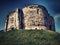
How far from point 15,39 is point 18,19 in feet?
11.8

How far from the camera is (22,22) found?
9.62 m

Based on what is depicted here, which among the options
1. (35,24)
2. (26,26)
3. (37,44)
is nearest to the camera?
(37,44)

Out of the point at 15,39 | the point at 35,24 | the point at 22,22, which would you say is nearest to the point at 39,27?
the point at 35,24

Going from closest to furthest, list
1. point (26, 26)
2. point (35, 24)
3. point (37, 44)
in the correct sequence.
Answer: point (37, 44), point (26, 26), point (35, 24)

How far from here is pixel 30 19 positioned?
9836mm

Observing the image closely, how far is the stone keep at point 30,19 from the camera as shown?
31.2 ft

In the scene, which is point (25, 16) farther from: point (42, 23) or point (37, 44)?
point (37, 44)

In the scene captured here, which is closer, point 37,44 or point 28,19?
point 37,44

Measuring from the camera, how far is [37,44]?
5910 millimetres

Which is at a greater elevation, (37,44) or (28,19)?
(28,19)

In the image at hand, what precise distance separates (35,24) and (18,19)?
2.63 feet

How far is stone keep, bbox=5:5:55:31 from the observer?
9508 mm

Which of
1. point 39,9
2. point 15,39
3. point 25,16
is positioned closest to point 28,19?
point 25,16

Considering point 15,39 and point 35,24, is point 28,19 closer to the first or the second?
point 35,24
